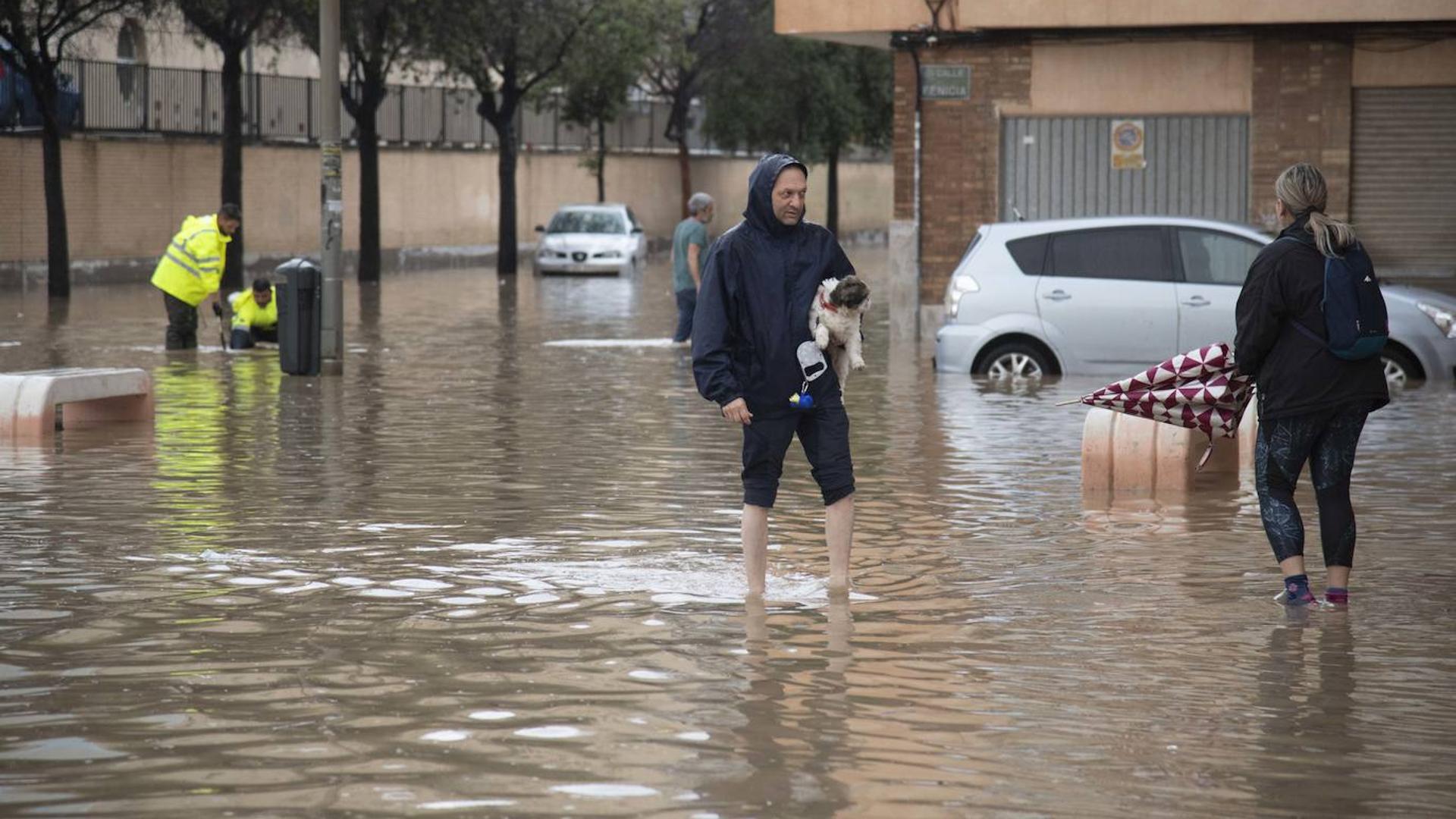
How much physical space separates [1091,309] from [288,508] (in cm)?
915

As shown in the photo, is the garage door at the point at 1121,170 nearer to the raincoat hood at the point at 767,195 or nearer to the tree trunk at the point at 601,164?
the raincoat hood at the point at 767,195

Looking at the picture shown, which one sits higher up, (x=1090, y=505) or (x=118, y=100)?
(x=118, y=100)

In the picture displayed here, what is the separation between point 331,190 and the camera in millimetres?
19656

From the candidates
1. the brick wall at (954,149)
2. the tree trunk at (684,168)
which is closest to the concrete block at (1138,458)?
the brick wall at (954,149)

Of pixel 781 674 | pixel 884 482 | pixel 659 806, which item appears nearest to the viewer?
pixel 659 806

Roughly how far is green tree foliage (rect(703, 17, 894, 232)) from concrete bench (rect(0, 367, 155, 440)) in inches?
1740

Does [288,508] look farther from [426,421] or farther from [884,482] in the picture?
[426,421]

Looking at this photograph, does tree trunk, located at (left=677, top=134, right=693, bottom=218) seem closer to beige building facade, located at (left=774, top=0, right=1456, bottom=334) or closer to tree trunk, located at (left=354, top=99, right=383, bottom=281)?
tree trunk, located at (left=354, top=99, right=383, bottom=281)

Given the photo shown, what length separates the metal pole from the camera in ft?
62.9

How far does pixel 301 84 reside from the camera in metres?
47.8

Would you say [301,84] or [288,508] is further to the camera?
[301,84]

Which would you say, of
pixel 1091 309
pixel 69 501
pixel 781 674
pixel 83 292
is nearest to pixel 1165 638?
pixel 781 674

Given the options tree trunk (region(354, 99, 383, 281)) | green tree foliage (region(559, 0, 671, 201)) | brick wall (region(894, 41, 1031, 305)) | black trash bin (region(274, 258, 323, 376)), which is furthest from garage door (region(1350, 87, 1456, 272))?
green tree foliage (region(559, 0, 671, 201))

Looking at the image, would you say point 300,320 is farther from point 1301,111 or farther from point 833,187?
point 833,187
